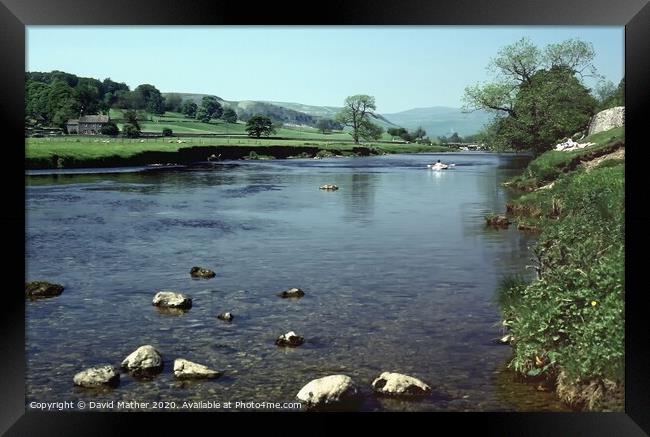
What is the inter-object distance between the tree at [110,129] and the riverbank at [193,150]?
128mm

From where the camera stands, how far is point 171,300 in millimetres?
8289

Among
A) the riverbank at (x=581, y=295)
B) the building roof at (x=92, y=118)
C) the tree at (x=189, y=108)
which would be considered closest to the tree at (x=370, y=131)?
the tree at (x=189, y=108)

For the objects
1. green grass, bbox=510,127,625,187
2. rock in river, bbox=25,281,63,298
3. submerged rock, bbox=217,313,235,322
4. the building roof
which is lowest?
submerged rock, bbox=217,313,235,322

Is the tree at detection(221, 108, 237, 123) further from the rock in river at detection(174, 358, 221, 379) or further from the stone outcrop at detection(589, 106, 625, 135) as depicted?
the stone outcrop at detection(589, 106, 625, 135)

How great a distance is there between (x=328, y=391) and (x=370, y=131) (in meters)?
3.83

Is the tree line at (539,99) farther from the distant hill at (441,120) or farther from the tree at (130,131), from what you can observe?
the tree at (130,131)

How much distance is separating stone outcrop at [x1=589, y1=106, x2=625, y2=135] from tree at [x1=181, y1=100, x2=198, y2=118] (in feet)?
15.8

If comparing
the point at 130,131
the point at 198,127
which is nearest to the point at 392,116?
the point at 198,127

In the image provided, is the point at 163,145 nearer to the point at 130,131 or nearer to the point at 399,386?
the point at 130,131

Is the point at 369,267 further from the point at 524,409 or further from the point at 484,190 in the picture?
the point at 524,409

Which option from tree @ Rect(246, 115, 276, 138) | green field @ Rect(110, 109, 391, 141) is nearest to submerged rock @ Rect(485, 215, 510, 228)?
green field @ Rect(110, 109, 391, 141)

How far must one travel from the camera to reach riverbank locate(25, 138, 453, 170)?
9352mm

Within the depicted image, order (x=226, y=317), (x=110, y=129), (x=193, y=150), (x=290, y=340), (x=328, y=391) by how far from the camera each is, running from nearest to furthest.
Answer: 1. (x=328, y=391)
2. (x=290, y=340)
3. (x=226, y=317)
4. (x=110, y=129)
5. (x=193, y=150)

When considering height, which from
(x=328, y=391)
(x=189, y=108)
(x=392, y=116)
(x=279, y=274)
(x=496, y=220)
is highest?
(x=189, y=108)
